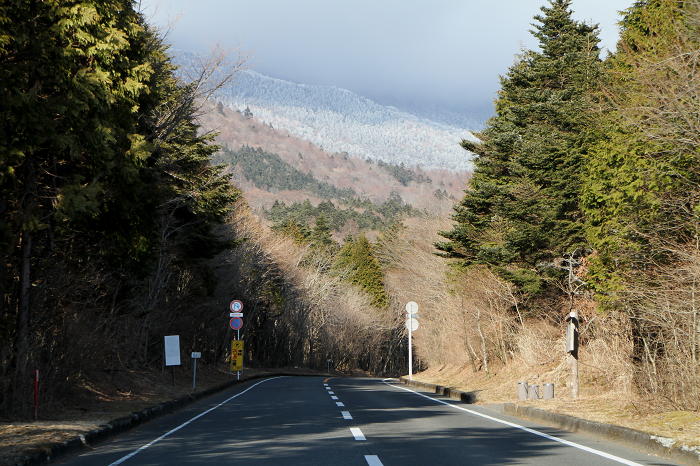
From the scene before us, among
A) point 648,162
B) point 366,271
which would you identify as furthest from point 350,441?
point 366,271

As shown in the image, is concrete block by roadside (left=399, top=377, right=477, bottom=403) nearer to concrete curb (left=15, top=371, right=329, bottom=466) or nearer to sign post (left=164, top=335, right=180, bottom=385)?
concrete curb (left=15, top=371, right=329, bottom=466)

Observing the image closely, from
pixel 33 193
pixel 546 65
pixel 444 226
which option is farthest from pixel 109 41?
pixel 444 226

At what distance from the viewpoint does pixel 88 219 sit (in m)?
15.6

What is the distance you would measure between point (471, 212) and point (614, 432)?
1969 centimetres

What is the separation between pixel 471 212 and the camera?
31.0 metres

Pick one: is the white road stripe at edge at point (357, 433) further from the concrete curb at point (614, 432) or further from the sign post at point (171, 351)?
the sign post at point (171, 351)

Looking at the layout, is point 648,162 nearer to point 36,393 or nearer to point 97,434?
point 97,434

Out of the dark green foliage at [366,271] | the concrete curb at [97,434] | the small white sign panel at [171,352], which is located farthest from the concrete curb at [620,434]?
the dark green foliage at [366,271]

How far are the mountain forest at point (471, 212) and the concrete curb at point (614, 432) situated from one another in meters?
1.55

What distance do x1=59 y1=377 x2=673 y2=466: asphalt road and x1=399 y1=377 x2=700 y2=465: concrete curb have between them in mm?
283

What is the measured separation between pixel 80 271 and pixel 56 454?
780cm

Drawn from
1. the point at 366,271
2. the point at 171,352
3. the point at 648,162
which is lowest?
the point at 171,352

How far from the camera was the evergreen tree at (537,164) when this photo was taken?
80.6 ft

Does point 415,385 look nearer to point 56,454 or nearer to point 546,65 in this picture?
point 546,65
